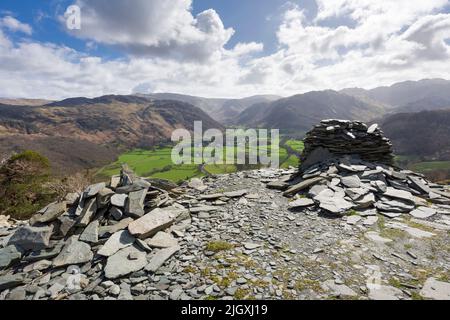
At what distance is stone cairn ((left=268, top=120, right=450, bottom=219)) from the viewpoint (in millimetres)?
10336

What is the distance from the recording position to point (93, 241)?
7.91 meters

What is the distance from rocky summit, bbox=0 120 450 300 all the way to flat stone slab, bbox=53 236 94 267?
37mm

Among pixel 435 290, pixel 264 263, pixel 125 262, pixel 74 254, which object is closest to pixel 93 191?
pixel 74 254

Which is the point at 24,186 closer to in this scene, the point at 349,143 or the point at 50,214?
the point at 50,214

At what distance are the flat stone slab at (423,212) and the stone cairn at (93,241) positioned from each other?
9.09 meters

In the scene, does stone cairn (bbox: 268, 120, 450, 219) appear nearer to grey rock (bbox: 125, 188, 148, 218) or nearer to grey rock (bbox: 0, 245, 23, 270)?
grey rock (bbox: 125, 188, 148, 218)

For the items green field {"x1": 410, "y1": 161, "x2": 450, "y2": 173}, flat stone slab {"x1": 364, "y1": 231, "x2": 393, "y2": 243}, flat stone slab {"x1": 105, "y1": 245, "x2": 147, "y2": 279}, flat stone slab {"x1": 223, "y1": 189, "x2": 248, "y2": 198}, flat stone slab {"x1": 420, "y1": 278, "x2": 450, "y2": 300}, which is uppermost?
flat stone slab {"x1": 223, "y1": 189, "x2": 248, "y2": 198}

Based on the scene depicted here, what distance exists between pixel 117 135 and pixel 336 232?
672 feet

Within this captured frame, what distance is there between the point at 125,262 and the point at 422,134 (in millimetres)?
158915

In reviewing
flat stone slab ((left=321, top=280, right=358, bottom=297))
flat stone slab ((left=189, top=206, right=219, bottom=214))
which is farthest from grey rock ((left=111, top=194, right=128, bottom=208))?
flat stone slab ((left=321, top=280, right=358, bottom=297))

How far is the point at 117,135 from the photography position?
192 metres
